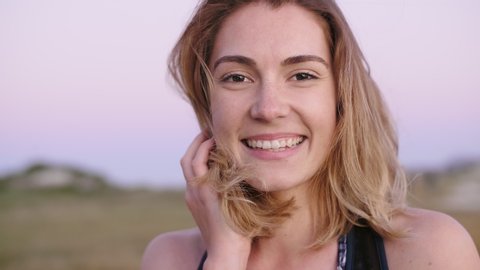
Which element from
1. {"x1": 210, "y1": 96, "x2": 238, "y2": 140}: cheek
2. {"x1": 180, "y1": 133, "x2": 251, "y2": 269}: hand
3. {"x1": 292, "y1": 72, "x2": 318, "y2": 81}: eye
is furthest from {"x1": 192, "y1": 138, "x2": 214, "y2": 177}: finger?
{"x1": 292, "y1": 72, "x2": 318, "y2": 81}: eye

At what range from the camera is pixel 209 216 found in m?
3.22

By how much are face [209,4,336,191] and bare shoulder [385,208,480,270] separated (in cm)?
50

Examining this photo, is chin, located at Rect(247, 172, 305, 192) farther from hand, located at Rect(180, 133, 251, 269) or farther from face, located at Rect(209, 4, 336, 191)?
hand, located at Rect(180, 133, 251, 269)

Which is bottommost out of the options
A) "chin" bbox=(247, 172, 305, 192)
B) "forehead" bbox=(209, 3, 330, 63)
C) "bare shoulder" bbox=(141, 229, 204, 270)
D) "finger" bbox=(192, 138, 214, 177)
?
"bare shoulder" bbox=(141, 229, 204, 270)

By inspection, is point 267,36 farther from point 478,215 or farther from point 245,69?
point 478,215

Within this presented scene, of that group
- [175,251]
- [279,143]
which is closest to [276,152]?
[279,143]

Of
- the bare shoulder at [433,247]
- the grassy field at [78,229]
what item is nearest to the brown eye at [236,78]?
the bare shoulder at [433,247]

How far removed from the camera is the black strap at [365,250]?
2.95 metres

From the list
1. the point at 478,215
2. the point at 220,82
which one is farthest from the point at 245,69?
the point at 478,215

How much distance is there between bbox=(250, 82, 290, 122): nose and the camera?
2.91 meters

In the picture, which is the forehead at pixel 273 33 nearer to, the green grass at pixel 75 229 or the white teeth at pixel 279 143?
the white teeth at pixel 279 143

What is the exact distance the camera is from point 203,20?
3328mm

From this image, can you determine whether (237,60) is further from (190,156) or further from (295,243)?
(295,243)

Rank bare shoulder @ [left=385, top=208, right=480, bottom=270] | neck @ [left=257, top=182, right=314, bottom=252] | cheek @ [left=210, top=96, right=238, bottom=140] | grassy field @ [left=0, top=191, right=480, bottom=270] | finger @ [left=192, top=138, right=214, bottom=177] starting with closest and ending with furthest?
bare shoulder @ [left=385, top=208, right=480, bottom=270], cheek @ [left=210, top=96, right=238, bottom=140], neck @ [left=257, top=182, right=314, bottom=252], finger @ [left=192, top=138, right=214, bottom=177], grassy field @ [left=0, top=191, right=480, bottom=270]
